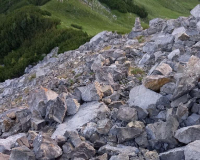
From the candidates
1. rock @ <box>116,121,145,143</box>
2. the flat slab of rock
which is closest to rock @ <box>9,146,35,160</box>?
the flat slab of rock

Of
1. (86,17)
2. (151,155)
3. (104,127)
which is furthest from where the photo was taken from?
(86,17)

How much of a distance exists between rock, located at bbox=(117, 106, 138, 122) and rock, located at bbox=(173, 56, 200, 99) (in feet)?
4.64

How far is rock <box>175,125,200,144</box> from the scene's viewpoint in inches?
273

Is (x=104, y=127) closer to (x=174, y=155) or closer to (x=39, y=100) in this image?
(x=174, y=155)

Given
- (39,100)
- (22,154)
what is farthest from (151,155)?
(39,100)

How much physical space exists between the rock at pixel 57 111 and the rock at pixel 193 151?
14.5 feet

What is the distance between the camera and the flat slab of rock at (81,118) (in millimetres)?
8766

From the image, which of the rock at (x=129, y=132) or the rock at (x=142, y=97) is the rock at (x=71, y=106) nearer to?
the rock at (x=142, y=97)

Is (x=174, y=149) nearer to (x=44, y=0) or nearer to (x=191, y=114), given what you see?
(x=191, y=114)

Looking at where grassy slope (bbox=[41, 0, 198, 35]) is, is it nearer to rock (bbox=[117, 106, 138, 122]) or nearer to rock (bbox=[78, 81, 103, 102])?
rock (bbox=[78, 81, 103, 102])

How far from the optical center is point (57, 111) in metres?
9.18

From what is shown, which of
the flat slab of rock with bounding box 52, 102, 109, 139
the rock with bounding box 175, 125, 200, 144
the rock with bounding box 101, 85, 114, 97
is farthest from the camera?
the rock with bounding box 101, 85, 114, 97

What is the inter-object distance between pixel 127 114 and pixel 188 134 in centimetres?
201

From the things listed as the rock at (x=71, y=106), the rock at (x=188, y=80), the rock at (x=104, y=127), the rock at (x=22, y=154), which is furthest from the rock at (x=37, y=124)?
the rock at (x=188, y=80)
